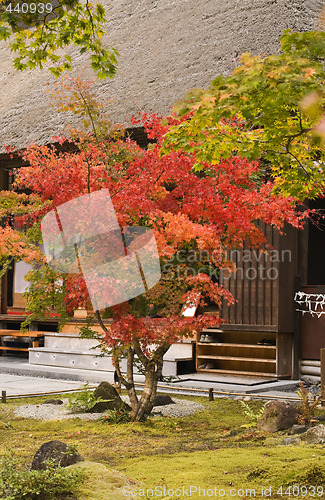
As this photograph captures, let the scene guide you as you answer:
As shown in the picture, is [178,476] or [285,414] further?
[285,414]

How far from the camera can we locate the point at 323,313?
10.4m

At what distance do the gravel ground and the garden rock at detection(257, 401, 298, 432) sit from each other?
1.45 meters

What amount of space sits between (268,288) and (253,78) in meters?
6.58

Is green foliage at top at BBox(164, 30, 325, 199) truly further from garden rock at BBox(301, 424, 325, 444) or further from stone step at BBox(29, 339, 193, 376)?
stone step at BBox(29, 339, 193, 376)

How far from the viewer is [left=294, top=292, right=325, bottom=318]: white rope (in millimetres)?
10383

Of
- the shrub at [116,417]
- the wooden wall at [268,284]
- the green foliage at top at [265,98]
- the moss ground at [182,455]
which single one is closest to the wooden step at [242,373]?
the wooden wall at [268,284]

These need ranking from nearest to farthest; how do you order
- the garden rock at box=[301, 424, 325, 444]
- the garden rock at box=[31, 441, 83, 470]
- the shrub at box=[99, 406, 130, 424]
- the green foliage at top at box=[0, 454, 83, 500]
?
the green foliage at top at box=[0, 454, 83, 500] → the garden rock at box=[31, 441, 83, 470] → the garden rock at box=[301, 424, 325, 444] → the shrub at box=[99, 406, 130, 424]

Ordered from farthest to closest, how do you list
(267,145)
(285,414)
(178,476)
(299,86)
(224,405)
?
(224,405), (285,414), (267,145), (178,476), (299,86)

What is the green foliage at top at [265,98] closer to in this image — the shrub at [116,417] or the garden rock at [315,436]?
the garden rock at [315,436]

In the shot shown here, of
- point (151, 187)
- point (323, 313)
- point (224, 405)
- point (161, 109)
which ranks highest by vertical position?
point (161, 109)

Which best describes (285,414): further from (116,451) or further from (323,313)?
(323,313)

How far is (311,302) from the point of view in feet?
34.6

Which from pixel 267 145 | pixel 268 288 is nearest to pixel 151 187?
pixel 267 145

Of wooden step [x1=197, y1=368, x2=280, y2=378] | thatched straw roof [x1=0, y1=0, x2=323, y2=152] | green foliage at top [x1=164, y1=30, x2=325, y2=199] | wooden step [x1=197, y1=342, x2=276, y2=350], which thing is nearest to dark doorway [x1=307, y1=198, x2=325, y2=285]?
wooden step [x1=197, y1=342, x2=276, y2=350]
